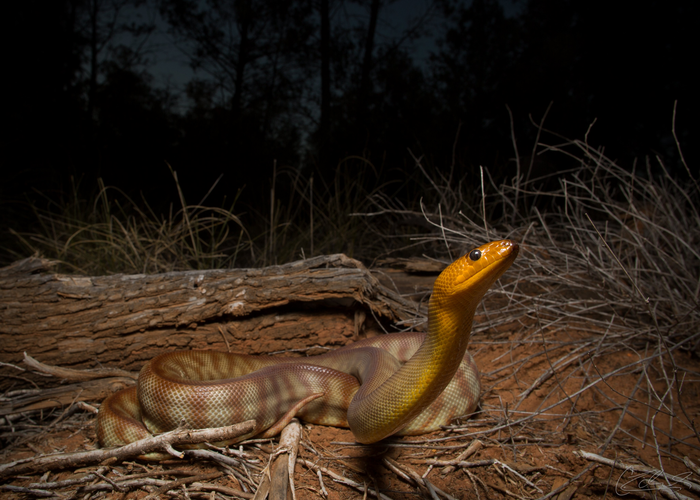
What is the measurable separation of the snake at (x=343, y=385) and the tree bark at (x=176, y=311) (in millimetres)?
172

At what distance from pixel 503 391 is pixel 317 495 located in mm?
1116

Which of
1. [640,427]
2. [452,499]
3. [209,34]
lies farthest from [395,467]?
[209,34]

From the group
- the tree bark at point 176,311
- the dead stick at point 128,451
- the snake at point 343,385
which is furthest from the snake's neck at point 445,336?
the tree bark at point 176,311

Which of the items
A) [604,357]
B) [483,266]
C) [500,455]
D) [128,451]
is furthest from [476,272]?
[604,357]

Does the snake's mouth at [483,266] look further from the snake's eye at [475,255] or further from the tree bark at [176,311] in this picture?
the tree bark at [176,311]

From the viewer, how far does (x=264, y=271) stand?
2.21 meters

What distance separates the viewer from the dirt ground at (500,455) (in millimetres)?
1255

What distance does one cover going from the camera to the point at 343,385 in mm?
1789

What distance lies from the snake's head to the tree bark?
3.41 ft

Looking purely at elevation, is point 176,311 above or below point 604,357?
above

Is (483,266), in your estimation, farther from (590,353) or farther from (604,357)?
(604,357)

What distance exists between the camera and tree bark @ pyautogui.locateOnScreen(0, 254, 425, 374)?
78.0 inches

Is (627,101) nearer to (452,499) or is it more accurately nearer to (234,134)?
(452,499)

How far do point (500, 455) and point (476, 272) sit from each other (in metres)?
0.83
